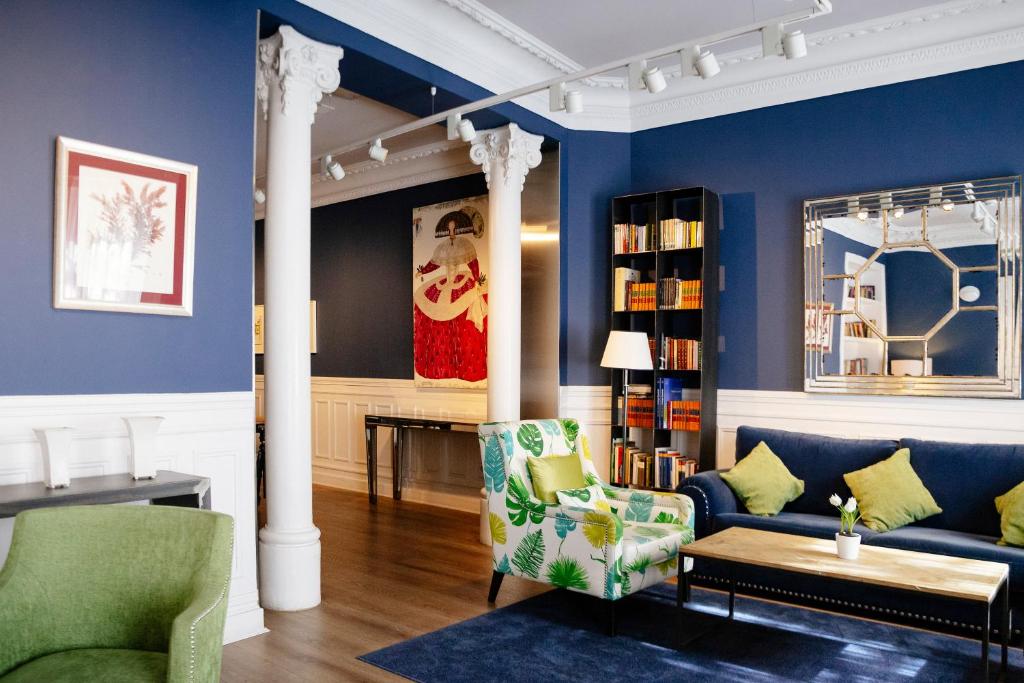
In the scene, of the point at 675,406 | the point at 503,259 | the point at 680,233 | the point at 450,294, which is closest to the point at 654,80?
the point at 680,233

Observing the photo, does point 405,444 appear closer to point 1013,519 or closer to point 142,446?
point 142,446

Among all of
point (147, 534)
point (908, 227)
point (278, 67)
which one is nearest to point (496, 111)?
point (278, 67)

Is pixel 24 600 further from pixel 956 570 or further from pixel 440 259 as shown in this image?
pixel 440 259

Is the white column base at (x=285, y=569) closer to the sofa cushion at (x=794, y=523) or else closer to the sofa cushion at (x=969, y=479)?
the sofa cushion at (x=794, y=523)

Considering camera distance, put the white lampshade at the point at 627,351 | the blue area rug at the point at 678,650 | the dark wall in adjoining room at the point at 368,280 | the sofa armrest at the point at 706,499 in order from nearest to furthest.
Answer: the blue area rug at the point at 678,650
the sofa armrest at the point at 706,499
the white lampshade at the point at 627,351
the dark wall in adjoining room at the point at 368,280

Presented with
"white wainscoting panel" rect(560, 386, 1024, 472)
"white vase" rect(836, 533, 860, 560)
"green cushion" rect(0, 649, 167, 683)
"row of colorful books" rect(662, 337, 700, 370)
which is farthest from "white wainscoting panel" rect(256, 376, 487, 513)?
"green cushion" rect(0, 649, 167, 683)

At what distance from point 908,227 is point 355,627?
407cm

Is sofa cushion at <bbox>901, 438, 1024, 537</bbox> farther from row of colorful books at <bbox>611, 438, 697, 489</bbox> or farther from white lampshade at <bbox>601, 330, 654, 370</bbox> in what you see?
white lampshade at <bbox>601, 330, 654, 370</bbox>

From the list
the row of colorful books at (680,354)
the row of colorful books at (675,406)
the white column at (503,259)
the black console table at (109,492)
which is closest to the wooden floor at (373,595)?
the black console table at (109,492)

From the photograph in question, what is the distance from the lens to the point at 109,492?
9.56 feet

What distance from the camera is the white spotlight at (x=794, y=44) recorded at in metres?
3.52

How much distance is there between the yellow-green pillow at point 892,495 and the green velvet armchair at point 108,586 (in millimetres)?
3453

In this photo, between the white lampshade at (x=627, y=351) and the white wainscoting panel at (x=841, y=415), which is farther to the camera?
the white lampshade at (x=627, y=351)

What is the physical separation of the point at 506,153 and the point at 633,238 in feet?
3.71
